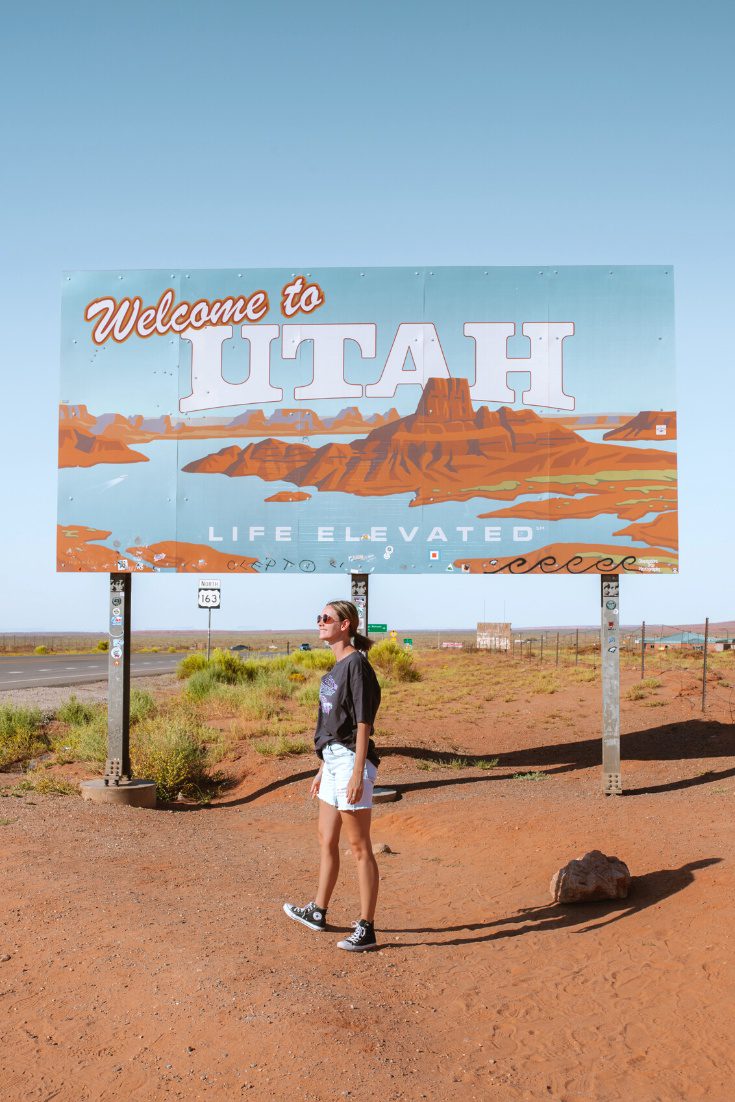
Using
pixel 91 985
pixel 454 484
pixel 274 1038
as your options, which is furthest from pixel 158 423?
pixel 274 1038

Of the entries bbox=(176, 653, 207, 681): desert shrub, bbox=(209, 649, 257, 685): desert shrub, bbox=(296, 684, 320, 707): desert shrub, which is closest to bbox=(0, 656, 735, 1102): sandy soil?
bbox=(296, 684, 320, 707): desert shrub

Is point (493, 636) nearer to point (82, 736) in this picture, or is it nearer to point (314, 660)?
point (314, 660)

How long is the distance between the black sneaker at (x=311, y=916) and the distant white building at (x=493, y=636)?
2344 inches

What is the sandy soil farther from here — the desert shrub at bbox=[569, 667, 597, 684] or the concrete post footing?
the desert shrub at bbox=[569, 667, 597, 684]

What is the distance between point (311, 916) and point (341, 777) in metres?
1.05

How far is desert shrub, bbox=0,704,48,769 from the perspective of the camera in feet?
50.5

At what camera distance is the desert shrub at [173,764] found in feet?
41.6

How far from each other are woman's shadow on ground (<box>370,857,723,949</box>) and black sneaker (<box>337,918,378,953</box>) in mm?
204

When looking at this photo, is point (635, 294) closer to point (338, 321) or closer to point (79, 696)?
point (338, 321)

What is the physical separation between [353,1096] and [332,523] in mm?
8649

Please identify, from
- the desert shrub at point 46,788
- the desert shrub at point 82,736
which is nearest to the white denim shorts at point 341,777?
the desert shrub at point 46,788

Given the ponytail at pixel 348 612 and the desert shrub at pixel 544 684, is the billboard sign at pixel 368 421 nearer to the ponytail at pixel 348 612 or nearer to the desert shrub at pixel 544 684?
the ponytail at pixel 348 612

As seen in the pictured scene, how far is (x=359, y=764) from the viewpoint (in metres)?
5.88

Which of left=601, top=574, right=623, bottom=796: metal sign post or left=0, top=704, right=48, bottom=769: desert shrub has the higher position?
left=601, top=574, right=623, bottom=796: metal sign post
